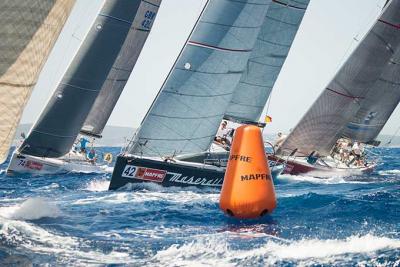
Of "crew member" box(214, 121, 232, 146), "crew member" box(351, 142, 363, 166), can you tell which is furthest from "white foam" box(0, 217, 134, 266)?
"crew member" box(351, 142, 363, 166)

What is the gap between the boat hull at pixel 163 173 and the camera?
65.9ft

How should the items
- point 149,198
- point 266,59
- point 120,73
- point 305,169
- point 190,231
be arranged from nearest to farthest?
point 190,231
point 149,198
point 266,59
point 305,169
point 120,73

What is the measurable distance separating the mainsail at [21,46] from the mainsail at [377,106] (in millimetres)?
26347

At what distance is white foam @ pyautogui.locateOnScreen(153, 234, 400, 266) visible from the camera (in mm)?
9836

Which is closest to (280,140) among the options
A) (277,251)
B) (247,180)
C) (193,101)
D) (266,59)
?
(266,59)

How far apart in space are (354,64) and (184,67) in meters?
11.0

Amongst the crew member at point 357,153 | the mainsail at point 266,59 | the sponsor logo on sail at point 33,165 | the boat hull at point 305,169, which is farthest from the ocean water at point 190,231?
the crew member at point 357,153

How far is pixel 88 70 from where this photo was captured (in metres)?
24.3

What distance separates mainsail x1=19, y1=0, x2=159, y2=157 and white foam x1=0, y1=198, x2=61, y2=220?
358 inches

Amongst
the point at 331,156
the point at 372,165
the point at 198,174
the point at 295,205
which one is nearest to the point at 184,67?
the point at 198,174

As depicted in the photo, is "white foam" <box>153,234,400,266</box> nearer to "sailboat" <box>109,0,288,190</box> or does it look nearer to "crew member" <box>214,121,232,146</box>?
"sailboat" <box>109,0,288,190</box>

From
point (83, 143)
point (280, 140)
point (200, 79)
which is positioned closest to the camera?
point (200, 79)

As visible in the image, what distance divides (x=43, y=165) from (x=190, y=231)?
52.4 ft

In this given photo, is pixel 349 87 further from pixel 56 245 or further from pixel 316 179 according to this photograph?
pixel 56 245
